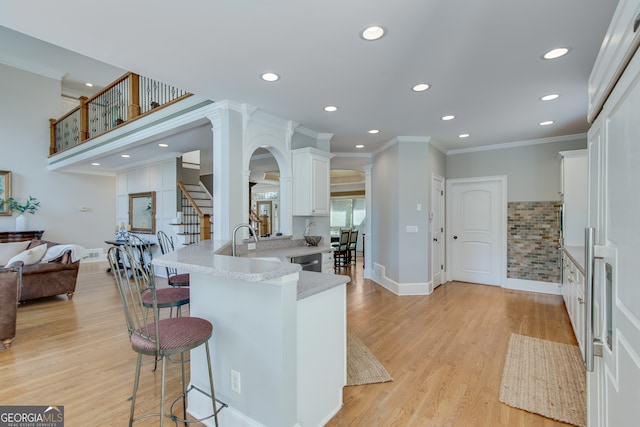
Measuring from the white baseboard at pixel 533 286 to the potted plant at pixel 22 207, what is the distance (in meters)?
10.5

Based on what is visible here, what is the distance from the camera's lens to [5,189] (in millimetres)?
7145

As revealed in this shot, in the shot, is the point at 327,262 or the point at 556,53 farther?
the point at 327,262

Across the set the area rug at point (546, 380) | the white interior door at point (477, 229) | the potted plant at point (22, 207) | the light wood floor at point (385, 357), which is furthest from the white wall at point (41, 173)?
Answer: the area rug at point (546, 380)

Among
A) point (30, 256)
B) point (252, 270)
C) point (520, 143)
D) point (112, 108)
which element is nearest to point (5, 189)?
point (112, 108)

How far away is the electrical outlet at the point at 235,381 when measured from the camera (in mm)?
1775

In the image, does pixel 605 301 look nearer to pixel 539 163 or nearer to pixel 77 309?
pixel 539 163

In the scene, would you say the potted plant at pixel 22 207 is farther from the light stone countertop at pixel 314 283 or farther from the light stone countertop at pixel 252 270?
the light stone countertop at pixel 314 283

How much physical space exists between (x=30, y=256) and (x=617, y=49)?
649 cm

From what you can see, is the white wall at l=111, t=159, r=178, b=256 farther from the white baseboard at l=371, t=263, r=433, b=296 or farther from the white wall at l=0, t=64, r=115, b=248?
the white baseboard at l=371, t=263, r=433, b=296

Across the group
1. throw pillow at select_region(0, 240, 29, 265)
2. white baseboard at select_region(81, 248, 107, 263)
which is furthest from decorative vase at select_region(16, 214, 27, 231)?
throw pillow at select_region(0, 240, 29, 265)

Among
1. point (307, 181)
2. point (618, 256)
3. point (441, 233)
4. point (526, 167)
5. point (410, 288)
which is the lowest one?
point (410, 288)

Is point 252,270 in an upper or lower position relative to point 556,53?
lower

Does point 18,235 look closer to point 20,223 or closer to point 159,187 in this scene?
point 20,223

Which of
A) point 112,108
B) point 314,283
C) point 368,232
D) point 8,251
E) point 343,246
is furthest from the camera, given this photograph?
point 343,246
